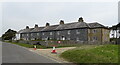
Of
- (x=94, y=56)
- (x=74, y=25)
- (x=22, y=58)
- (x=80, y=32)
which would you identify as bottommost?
(x=22, y=58)

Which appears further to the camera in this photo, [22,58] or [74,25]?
[74,25]

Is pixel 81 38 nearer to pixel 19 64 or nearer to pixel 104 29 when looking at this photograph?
pixel 104 29

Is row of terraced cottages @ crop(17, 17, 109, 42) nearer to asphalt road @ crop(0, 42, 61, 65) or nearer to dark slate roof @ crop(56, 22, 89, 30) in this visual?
dark slate roof @ crop(56, 22, 89, 30)

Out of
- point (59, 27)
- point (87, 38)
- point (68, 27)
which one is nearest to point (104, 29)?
point (87, 38)

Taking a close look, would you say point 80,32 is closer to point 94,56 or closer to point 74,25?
point 74,25

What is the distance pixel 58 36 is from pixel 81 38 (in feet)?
34.5

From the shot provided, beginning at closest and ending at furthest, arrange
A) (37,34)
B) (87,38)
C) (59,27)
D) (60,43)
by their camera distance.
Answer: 1. (60,43)
2. (87,38)
3. (59,27)
4. (37,34)

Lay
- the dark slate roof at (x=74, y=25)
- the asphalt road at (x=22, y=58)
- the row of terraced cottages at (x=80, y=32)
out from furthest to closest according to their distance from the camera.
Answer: the dark slate roof at (x=74, y=25) < the row of terraced cottages at (x=80, y=32) < the asphalt road at (x=22, y=58)

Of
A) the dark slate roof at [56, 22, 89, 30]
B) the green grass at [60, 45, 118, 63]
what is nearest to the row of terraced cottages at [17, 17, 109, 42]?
the dark slate roof at [56, 22, 89, 30]

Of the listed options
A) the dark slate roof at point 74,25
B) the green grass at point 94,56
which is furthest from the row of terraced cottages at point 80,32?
the green grass at point 94,56

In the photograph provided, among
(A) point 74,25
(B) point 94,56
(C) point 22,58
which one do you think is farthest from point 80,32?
(B) point 94,56

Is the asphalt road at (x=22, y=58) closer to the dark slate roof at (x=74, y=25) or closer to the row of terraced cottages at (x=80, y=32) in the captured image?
the row of terraced cottages at (x=80, y=32)

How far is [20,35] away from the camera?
89250 millimetres

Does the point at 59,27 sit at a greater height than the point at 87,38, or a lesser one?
greater
